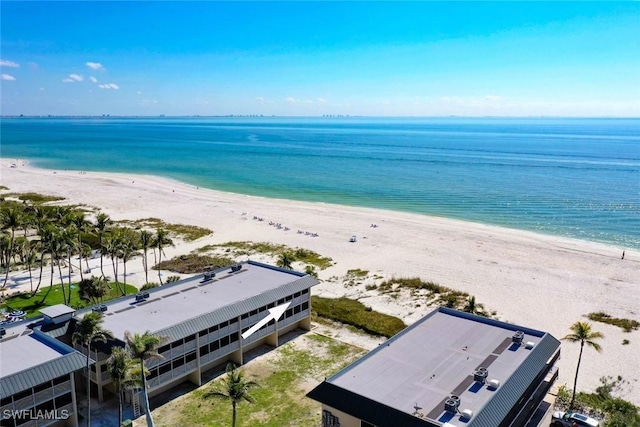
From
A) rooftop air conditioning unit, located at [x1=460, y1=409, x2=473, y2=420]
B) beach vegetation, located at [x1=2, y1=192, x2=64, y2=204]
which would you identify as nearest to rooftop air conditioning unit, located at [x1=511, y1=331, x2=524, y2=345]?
rooftop air conditioning unit, located at [x1=460, y1=409, x2=473, y2=420]

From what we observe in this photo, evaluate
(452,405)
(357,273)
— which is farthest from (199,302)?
(357,273)

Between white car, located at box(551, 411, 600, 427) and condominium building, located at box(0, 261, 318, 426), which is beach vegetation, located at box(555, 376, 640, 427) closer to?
white car, located at box(551, 411, 600, 427)

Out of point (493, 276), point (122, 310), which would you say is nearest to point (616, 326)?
point (493, 276)

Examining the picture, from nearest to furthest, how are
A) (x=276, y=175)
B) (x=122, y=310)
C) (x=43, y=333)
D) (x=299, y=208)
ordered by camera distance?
(x=43, y=333) < (x=122, y=310) < (x=299, y=208) < (x=276, y=175)

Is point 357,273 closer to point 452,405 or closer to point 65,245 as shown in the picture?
point 65,245

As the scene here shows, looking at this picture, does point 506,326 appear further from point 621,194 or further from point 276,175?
point 276,175

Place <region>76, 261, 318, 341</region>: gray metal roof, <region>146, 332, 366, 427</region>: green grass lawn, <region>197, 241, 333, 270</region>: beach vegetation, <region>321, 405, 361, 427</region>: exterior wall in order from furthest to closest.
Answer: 1. <region>197, 241, 333, 270</region>: beach vegetation
2. <region>76, 261, 318, 341</region>: gray metal roof
3. <region>146, 332, 366, 427</region>: green grass lawn
4. <region>321, 405, 361, 427</region>: exterior wall
